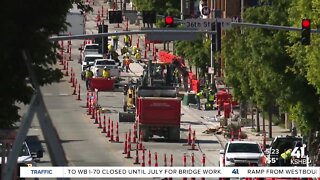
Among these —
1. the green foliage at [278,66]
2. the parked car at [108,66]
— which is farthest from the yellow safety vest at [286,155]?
the parked car at [108,66]

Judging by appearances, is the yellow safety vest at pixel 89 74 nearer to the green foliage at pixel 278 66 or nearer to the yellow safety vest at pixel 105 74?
the yellow safety vest at pixel 105 74

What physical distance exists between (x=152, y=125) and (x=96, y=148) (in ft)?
11.7

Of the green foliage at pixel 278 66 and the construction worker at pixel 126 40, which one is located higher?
the green foliage at pixel 278 66

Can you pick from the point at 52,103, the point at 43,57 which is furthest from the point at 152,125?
the point at 43,57

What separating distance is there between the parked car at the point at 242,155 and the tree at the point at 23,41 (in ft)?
50.7

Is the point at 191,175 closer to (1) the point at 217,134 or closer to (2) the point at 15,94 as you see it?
(2) the point at 15,94

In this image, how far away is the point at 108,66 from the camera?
291ft

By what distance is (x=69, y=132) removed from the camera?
66.5m

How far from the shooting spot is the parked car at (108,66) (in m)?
88.5

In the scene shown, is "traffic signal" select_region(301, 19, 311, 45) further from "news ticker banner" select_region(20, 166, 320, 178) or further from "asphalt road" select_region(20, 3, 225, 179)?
"asphalt road" select_region(20, 3, 225, 179)

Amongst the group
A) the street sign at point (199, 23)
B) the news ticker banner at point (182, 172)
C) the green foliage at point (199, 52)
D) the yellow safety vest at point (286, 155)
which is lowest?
the green foliage at point (199, 52)

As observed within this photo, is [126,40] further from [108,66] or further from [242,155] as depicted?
[242,155]

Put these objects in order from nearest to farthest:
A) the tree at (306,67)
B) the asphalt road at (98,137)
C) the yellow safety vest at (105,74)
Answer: the tree at (306,67), the asphalt road at (98,137), the yellow safety vest at (105,74)

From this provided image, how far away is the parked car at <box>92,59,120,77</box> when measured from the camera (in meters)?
88.5
